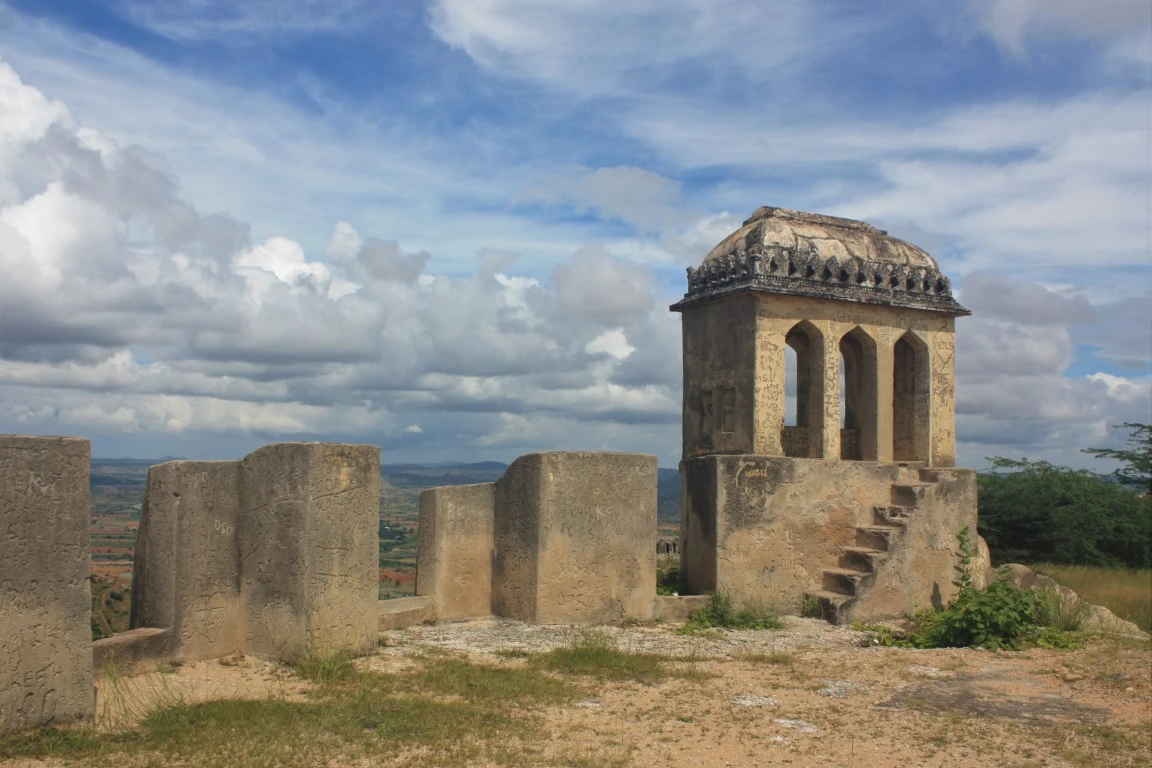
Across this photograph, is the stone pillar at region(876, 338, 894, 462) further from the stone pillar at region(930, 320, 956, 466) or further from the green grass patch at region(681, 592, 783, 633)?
the green grass patch at region(681, 592, 783, 633)

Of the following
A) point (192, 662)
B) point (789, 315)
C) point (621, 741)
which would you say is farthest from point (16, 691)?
point (789, 315)

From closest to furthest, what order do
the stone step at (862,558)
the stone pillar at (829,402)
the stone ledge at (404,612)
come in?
the stone ledge at (404,612)
the stone step at (862,558)
the stone pillar at (829,402)

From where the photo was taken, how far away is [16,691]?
650 cm

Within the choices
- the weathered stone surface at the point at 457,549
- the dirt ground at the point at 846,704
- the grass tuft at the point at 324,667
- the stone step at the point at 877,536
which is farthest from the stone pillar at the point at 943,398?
the grass tuft at the point at 324,667

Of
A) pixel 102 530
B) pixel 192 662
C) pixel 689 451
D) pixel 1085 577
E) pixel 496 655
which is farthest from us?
pixel 102 530

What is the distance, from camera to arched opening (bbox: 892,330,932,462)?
47.8ft

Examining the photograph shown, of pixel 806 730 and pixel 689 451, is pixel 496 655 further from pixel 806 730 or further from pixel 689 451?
pixel 689 451

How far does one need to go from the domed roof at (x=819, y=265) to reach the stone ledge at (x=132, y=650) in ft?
25.4

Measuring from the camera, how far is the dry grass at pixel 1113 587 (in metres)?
14.5

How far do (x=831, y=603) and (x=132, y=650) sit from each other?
24.0 feet

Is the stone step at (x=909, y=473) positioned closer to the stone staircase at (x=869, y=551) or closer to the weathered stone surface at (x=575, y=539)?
the stone staircase at (x=869, y=551)

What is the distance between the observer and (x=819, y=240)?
46.4ft

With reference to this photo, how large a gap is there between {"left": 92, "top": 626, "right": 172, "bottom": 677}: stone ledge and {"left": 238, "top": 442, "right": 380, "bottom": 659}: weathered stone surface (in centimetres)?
76

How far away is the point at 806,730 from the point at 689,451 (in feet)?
23.4
